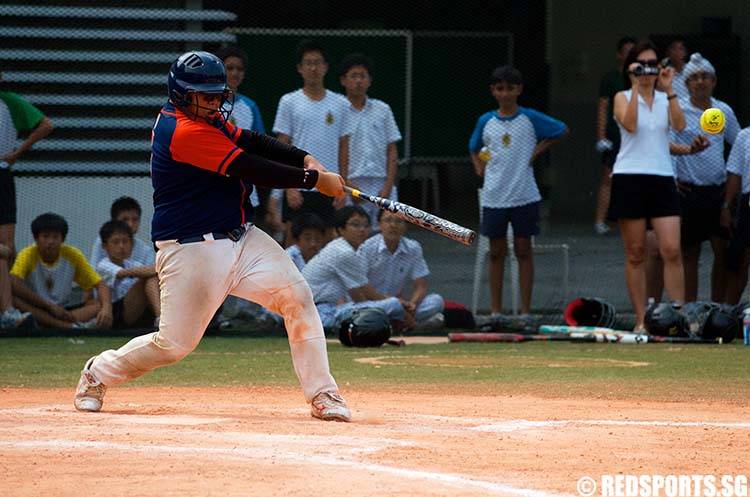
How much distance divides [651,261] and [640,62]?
1.99 meters

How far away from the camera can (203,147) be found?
21.4 feet

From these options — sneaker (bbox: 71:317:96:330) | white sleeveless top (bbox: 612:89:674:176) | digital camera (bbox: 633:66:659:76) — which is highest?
digital camera (bbox: 633:66:659:76)

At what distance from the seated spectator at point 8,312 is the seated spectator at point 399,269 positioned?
2.94 m

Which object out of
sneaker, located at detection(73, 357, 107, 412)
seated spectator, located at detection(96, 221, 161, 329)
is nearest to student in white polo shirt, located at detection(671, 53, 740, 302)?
seated spectator, located at detection(96, 221, 161, 329)

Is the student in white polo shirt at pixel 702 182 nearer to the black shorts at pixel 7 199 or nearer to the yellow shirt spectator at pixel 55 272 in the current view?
the yellow shirt spectator at pixel 55 272

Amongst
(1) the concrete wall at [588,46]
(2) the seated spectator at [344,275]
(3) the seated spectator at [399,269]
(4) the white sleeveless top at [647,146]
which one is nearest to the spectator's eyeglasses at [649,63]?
(4) the white sleeveless top at [647,146]

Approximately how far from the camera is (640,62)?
10914mm

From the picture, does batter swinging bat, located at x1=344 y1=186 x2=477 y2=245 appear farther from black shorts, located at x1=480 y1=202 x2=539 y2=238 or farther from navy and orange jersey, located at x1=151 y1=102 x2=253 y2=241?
black shorts, located at x1=480 y1=202 x2=539 y2=238

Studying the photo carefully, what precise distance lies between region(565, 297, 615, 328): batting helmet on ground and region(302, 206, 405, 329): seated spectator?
5.15ft

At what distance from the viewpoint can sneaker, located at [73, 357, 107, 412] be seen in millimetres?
6996

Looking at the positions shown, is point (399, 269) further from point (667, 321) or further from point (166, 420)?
point (166, 420)

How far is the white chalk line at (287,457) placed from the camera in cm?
508

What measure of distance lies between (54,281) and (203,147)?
5348 mm

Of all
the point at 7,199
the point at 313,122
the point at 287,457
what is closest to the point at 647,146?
the point at 313,122
